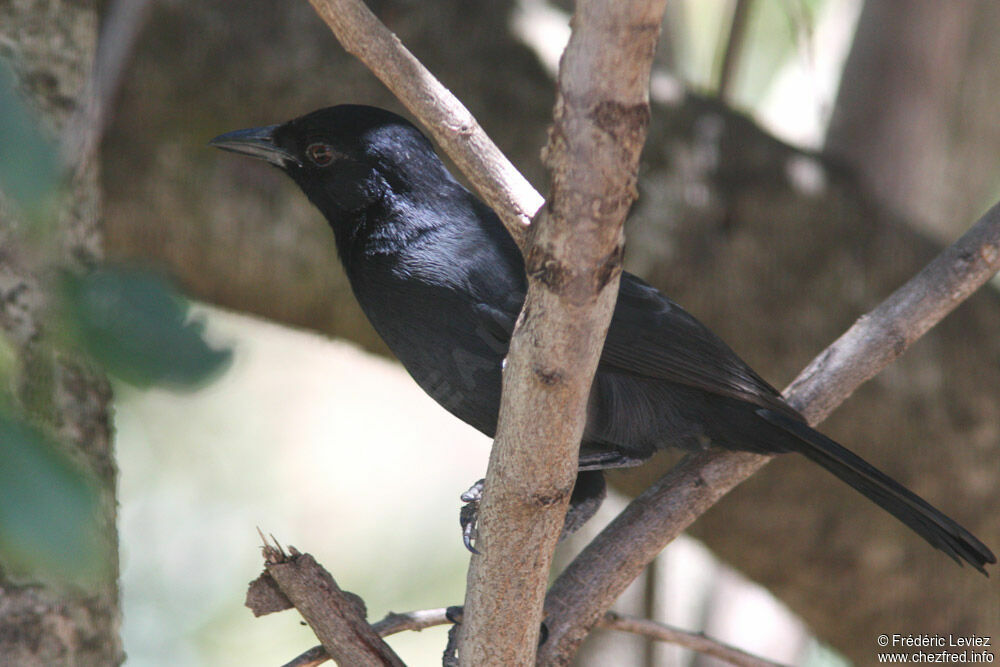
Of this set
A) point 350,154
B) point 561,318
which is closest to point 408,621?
point 561,318

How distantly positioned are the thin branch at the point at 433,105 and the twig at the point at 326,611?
851 mm

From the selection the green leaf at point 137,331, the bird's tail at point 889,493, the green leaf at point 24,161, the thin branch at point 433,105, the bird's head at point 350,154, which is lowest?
the green leaf at point 137,331

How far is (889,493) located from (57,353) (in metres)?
2.03

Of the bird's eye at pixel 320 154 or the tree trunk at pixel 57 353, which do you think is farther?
the bird's eye at pixel 320 154

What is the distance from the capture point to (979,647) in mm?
4105

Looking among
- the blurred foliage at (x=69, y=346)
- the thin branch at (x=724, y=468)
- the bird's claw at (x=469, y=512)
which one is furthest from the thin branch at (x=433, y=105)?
the bird's claw at (x=469, y=512)

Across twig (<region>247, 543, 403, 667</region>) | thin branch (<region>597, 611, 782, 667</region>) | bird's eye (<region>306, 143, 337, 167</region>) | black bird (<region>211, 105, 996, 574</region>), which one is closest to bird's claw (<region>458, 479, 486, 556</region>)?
black bird (<region>211, 105, 996, 574</region>)

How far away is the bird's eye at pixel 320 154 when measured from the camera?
9.68 feet

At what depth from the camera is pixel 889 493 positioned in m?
2.55

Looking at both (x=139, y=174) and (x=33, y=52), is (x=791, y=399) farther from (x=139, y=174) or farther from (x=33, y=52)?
(x=139, y=174)

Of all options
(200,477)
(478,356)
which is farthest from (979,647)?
(200,477)

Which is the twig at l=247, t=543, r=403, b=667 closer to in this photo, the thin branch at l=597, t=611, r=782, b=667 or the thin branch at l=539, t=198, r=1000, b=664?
the thin branch at l=539, t=198, r=1000, b=664

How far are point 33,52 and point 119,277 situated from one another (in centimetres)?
144

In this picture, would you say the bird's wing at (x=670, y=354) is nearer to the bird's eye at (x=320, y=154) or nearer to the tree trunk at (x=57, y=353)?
the bird's eye at (x=320, y=154)
